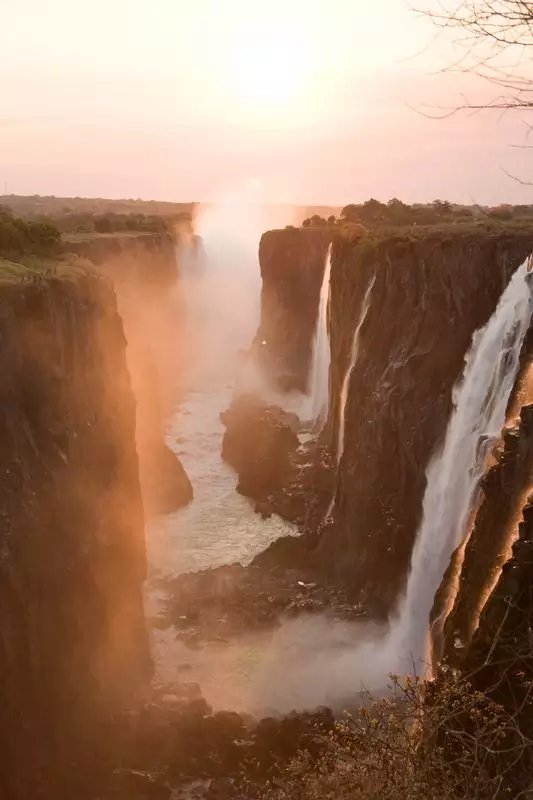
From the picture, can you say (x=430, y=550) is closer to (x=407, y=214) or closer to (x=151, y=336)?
(x=407, y=214)

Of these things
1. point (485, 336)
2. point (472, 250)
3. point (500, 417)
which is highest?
point (472, 250)

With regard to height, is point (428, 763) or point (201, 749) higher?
point (428, 763)

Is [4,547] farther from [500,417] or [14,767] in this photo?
[500,417]

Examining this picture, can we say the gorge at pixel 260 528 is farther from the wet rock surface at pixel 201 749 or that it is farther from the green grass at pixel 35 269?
the green grass at pixel 35 269

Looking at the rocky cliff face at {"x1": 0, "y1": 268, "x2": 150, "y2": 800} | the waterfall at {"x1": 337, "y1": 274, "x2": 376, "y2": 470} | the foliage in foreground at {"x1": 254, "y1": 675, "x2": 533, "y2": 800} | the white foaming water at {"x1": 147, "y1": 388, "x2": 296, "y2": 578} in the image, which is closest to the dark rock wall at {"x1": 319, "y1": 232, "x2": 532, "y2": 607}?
the waterfall at {"x1": 337, "y1": 274, "x2": 376, "y2": 470}

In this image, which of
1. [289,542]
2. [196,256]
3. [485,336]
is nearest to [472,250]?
[485,336]

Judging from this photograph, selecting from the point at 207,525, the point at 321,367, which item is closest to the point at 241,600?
the point at 207,525
